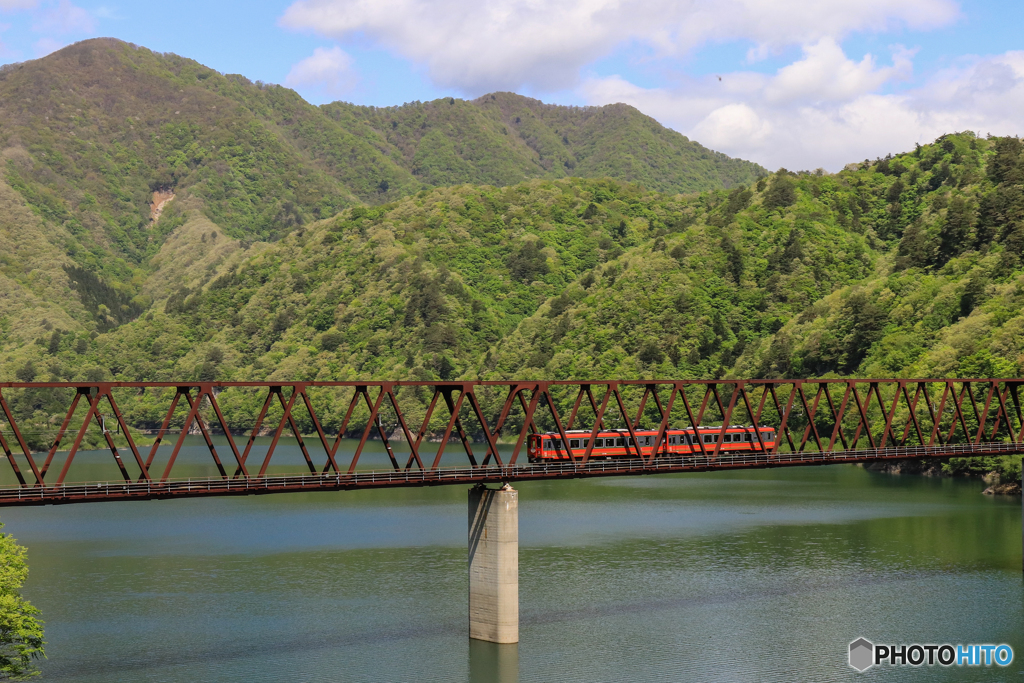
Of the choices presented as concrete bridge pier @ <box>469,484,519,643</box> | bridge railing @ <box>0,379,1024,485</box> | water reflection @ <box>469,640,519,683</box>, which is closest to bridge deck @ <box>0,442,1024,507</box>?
bridge railing @ <box>0,379,1024,485</box>

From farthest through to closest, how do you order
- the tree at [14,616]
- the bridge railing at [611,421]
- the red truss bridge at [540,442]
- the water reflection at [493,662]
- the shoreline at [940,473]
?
the shoreline at [940,473] → the bridge railing at [611,421] → the water reflection at [493,662] → the red truss bridge at [540,442] → the tree at [14,616]

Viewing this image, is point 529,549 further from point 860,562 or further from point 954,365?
point 954,365

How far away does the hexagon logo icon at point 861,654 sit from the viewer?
194 ft

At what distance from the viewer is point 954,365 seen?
466 feet

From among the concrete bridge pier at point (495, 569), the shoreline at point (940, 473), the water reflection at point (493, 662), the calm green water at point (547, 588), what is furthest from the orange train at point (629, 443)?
the shoreline at point (940, 473)

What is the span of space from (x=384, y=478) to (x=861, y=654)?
27.4 metres

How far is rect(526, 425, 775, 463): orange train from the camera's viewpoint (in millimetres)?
87938

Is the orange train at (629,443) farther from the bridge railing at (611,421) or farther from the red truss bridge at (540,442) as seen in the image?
the bridge railing at (611,421)


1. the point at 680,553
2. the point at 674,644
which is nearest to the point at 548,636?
the point at 674,644

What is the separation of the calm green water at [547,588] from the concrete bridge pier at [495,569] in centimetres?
120

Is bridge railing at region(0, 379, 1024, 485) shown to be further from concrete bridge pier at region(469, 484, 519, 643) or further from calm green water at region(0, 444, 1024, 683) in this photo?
calm green water at region(0, 444, 1024, 683)

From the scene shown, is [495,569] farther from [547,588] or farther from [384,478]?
[547,588]

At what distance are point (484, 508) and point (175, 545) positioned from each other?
45.5 m

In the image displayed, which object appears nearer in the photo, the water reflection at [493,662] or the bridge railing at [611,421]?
the water reflection at [493,662]
